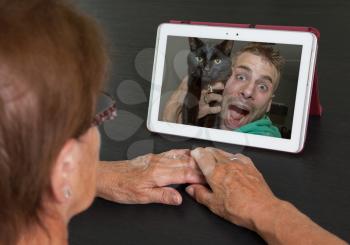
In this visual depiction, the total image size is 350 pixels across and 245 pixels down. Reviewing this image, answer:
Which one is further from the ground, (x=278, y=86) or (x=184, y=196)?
(x=278, y=86)

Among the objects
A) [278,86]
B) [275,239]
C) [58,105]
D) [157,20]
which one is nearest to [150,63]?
[157,20]

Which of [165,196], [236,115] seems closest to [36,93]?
[165,196]

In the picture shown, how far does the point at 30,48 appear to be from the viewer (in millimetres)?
313

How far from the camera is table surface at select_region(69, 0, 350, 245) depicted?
0.61 meters

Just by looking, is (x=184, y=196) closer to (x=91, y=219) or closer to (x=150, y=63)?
(x=91, y=219)

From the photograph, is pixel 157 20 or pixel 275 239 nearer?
pixel 275 239

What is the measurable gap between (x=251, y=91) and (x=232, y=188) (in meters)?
0.19

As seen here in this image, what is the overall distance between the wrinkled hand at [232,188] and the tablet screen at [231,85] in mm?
78

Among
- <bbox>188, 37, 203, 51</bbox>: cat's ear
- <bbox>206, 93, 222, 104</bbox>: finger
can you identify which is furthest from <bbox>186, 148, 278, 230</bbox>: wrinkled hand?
<bbox>188, 37, 203, 51</bbox>: cat's ear

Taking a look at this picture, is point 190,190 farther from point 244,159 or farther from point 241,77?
point 241,77

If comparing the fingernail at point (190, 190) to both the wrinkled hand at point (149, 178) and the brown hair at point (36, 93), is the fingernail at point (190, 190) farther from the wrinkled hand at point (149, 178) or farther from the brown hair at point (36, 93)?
the brown hair at point (36, 93)

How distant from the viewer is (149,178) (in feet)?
2.25

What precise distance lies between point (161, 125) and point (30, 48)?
499 millimetres

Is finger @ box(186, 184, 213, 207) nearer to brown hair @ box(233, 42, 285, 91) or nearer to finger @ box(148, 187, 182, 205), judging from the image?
finger @ box(148, 187, 182, 205)
